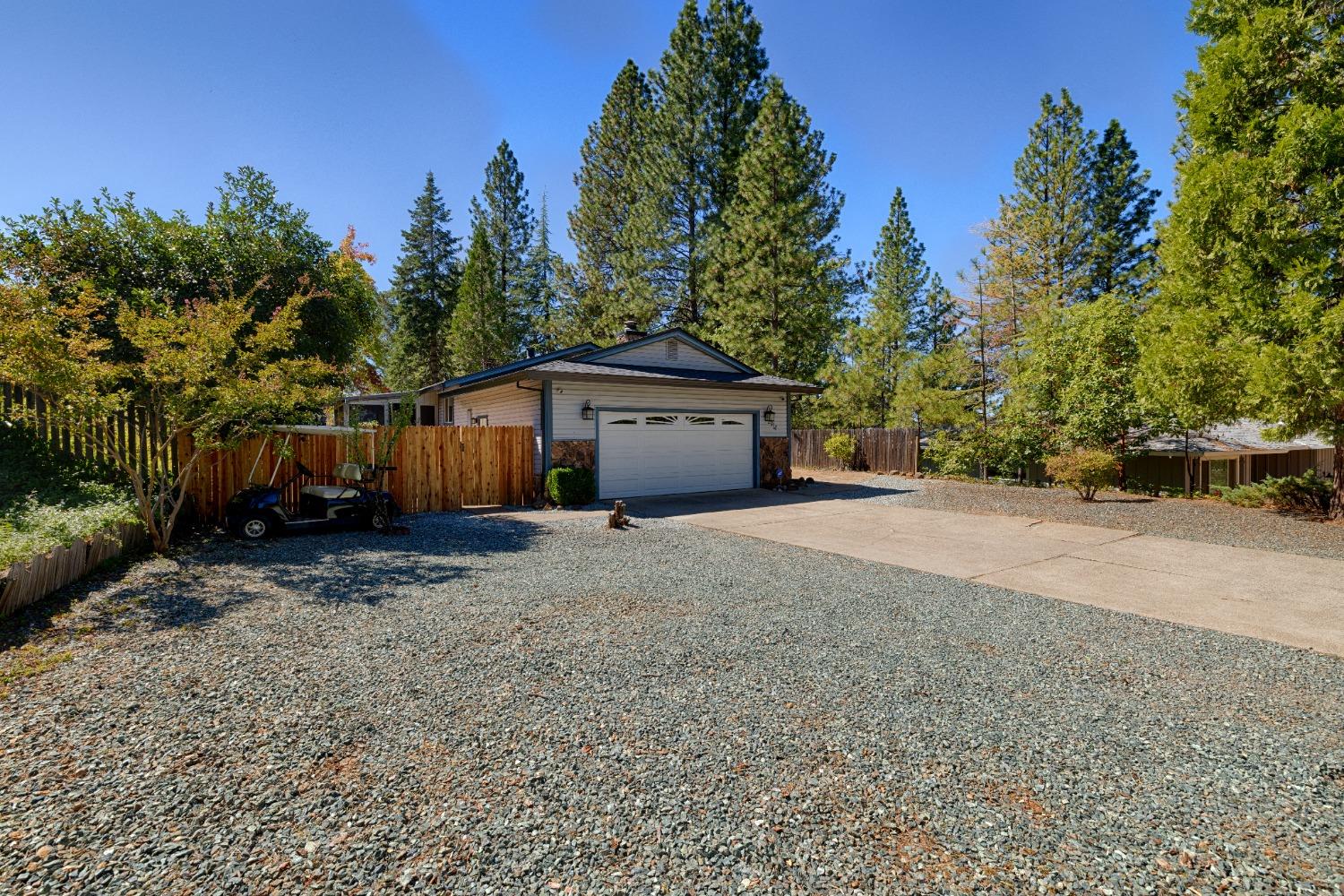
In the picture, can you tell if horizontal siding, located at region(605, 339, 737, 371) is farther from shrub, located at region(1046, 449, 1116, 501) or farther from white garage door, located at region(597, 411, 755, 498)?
shrub, located at region(1046, 449, 1116, 501)

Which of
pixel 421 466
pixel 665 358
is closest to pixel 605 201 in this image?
pixel 665 358

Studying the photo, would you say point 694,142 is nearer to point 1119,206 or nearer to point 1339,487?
point 1119,206

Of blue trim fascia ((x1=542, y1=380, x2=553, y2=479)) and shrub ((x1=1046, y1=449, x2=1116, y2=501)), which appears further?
blue trim fascia ((x1=542, y1=380, x2=553, y2=479))

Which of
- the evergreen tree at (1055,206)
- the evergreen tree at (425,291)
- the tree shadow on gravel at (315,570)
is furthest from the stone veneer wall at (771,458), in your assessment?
the evergreen tree at (425,291)

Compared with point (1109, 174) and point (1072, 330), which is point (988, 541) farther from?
point (1109, 174)

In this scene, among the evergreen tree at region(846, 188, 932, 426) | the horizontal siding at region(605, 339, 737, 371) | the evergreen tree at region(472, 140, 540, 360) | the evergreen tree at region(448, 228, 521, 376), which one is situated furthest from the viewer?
the evergreen tree at region(472, 140, 540, 360)

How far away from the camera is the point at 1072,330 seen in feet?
46.3

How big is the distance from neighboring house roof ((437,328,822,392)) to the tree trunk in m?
8.78

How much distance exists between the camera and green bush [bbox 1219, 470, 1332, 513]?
9414 millimetres

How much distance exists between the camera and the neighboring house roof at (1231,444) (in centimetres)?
1430

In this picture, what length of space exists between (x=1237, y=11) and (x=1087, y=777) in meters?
12.9

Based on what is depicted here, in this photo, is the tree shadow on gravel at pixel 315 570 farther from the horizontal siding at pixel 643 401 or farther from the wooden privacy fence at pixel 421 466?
the horizontal siding at pixel 643 401

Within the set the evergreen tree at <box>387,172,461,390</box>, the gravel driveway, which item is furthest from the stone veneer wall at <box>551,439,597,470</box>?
the evergreen tree at <box>387,172,461,390</box>

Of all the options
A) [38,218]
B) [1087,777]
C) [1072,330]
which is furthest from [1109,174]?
[38,218]
